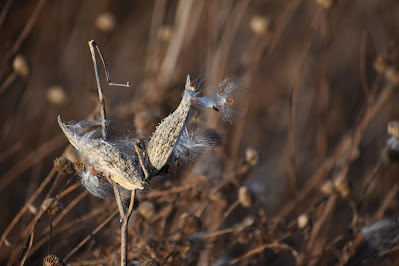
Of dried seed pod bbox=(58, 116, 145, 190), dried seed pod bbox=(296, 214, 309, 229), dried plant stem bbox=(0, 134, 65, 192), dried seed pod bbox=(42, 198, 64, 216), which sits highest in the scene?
dried plant stem bbox=(0, 134, 65, 192)

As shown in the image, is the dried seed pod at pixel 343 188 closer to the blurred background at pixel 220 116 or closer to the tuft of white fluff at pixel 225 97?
the blurred background at pixel 220 116

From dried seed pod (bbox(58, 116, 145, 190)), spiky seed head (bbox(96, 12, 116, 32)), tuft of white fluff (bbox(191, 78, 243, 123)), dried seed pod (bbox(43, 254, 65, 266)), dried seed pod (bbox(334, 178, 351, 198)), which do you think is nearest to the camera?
dried seed pod (bbox(58, 116, 145, 190))

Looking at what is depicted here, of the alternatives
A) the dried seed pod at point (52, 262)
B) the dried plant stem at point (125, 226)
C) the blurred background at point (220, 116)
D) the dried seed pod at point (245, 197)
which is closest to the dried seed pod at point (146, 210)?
the blurred background at point (220, 116)

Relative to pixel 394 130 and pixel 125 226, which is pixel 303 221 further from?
pixel 125 226

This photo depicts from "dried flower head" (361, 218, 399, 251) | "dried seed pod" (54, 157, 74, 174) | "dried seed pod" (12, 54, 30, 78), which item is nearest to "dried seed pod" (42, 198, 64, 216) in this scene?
"dried seed pod" (54, 157, 74, 174)

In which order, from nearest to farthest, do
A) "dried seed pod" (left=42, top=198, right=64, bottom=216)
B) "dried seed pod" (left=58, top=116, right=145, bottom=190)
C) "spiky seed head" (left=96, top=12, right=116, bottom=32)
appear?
1. "dried seed pod" (left=58, top=116, right=145, bottom=190)
2. "dried seed pod" (left=42, top=198, right=64, bottom=216)
3. "spiky seed head" (left=96, top=12, right=116, bottom=32)

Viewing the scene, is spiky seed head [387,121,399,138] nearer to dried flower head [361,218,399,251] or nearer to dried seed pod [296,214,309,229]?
dried flower head [361,218,399,251]

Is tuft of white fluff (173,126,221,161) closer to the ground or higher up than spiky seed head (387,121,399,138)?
closer to the ground

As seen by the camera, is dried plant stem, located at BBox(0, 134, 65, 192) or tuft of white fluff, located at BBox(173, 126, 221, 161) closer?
tuft of white fluff, located at BBox(173, 126, 221, 161)

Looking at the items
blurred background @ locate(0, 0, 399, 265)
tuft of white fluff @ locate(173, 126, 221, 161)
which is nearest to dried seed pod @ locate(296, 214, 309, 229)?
blurred background @ locate(0, 0, 399, 265)
